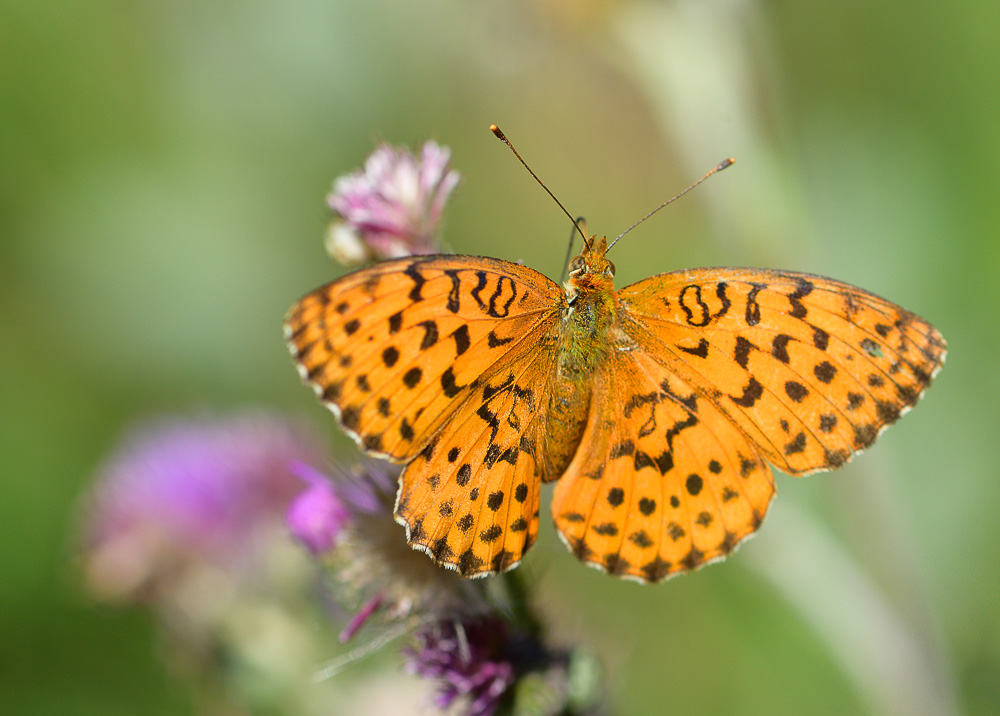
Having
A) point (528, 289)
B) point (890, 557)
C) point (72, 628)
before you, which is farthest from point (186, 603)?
point (890, 557)

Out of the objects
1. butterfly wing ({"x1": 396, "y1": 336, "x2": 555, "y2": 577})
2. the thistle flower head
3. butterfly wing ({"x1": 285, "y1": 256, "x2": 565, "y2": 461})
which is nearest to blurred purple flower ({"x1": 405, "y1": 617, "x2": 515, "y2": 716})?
the thistle flower head

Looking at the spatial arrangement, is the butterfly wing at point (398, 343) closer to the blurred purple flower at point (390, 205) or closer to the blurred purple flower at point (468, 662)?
the blurred purple flower at point (390, 205)

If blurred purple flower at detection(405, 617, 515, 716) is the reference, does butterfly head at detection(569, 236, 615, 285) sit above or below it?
above

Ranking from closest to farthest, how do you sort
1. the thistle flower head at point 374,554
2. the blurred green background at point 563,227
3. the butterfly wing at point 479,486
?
the butterfly wing at point 479,486 < the thistle flower head at point 374,554 < the blurred green background at point 563,227

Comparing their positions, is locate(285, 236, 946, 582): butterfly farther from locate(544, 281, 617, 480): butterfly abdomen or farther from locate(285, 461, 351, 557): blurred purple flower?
locate(285, 461, 351, 557): blurred purple flower

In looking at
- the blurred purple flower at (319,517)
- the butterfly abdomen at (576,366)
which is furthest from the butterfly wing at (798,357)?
the blurred purple flower at (319,517)

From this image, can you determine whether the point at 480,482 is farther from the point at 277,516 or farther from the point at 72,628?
the point at 72,628

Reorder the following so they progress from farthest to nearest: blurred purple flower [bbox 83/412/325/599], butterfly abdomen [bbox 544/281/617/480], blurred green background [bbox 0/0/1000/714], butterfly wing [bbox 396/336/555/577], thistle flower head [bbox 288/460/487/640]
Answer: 1. blurred purple flower [bbox 83/412/325/599]
2. blurred green background [bbox 0/0/1000/714]
3. thistle flower head [bbox 288/460/487/640]
4. butterfly abdomen [bbox 544/281/617/480]
5. butterfly wing [bbox 396/336/555/577]
